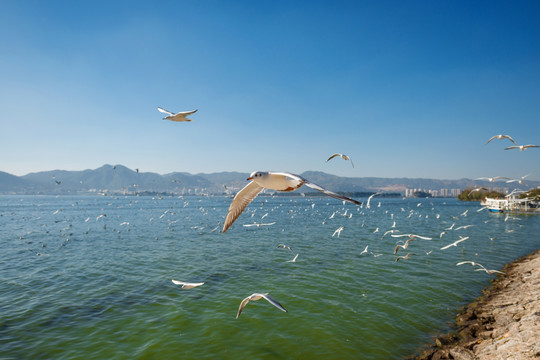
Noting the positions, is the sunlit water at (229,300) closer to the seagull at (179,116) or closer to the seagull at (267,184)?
the seagull at (267,184)

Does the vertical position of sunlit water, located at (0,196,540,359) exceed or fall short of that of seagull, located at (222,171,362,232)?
it falls short

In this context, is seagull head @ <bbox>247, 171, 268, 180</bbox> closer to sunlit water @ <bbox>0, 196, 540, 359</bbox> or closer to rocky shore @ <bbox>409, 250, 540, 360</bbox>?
sunlit water @ <bbox>0, 196, 540, 359</bbox>

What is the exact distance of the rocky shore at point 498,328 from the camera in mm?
6397

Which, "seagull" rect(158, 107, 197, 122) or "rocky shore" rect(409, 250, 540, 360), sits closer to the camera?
"rocky shore" rect(409, 250, 540, 360)

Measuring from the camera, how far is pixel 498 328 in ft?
26.3

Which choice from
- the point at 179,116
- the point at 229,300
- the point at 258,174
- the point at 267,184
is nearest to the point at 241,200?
the point at 258,174

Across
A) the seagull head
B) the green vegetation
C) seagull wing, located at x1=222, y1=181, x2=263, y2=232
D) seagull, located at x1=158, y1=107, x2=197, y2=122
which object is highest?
seagull, located at x1=158, y1=107, x2=197, y2=122

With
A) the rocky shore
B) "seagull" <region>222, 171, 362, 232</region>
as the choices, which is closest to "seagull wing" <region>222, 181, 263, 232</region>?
"seagull" <region>222, 171, 362, 232</region>

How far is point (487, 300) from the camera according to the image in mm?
10891

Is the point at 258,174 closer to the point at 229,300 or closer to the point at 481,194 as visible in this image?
the point at 229,300

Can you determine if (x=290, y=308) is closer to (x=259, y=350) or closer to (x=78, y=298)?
(x=259, y=350)

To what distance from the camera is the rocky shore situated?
640 cm

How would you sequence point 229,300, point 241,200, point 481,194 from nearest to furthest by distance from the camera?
1. point 241,200
2. point 229,300
3. point 481,194

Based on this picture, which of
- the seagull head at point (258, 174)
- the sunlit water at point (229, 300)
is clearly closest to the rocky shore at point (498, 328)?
the sunlit water at point (229, 300)
